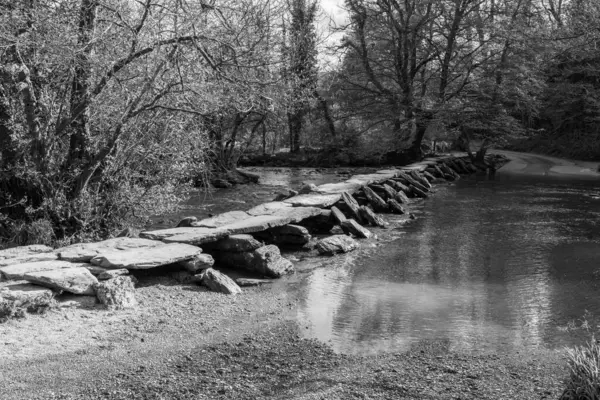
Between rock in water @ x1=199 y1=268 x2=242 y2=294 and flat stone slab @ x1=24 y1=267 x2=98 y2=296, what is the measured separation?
1.35 metres

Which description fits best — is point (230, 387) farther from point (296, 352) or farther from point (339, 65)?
point (339, 65)

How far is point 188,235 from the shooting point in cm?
800

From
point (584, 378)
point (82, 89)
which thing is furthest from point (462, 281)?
point (82, 89)

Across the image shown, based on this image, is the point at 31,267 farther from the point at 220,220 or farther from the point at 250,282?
the point at 220,220

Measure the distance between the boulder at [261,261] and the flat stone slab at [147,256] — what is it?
2.45 feet

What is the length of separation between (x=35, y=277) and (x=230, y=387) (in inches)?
99.0

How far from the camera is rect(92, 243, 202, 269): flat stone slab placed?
6523mm

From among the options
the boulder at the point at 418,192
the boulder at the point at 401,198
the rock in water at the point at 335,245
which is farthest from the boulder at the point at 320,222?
the boulder at the point at 418,192

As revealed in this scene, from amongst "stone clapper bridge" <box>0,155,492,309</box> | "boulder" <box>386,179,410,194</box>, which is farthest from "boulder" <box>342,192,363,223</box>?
"boulder" <box>386,179,410,194</box>

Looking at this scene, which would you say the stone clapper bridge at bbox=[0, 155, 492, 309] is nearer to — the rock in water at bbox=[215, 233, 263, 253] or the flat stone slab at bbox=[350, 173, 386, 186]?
the rock in water at bbox=[215, 233, 263, 253]

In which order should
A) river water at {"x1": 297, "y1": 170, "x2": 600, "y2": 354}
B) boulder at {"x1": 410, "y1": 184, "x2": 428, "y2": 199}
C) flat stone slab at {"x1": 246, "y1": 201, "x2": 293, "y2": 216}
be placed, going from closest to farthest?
river water at {"x1": 297, "y1": 170, "x2": 600, "y2": 354} < flat stone slab at {"x1": 246, "y1": 201, "x2": 293, "y2": 216} < boulder at {"x1": 410, "y1": 184, "x2": 428, "y2": 199}

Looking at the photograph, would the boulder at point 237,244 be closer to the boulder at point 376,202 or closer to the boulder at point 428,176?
the boulder at point 376,202

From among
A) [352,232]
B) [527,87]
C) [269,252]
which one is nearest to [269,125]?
[527,87]

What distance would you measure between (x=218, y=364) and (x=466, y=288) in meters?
3.89
